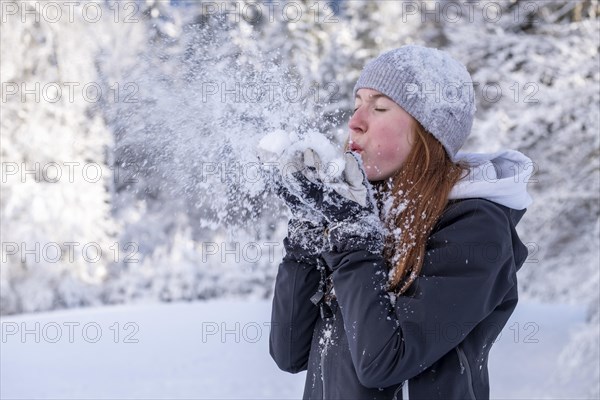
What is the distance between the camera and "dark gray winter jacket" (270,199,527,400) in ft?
4.58

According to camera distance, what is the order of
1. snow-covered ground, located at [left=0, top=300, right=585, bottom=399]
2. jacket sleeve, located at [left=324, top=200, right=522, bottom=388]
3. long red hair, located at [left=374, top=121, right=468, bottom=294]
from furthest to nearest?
snow-covered ground, located at [left=0, top=300, right=585, bottom=399] < long red hair, located at [left=374, top=121, right=468, bottom=294] < jacket sleeve, located at [left=324, top=200, right=522, bottom=388]

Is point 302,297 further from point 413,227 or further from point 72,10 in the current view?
point 72,10

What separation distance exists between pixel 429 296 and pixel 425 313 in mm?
40

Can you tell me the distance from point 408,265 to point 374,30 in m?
12.2

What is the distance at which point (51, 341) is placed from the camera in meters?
7.60

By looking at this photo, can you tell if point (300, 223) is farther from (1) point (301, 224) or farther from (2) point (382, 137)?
(2) point (382, 137)

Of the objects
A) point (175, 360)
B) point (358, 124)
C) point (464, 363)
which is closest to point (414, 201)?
point (358, 124)

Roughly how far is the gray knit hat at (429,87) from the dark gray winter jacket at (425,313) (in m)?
0.24

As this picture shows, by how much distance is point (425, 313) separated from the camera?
140 cm

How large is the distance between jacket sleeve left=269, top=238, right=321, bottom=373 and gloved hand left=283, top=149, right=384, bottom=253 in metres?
0.16

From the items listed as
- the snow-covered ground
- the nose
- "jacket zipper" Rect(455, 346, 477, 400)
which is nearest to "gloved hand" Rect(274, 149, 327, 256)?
the nose

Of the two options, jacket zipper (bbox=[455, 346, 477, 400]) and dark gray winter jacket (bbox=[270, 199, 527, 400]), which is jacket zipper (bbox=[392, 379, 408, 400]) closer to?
dark gray winter jacket (bbox=[270, 199, 527, 400])

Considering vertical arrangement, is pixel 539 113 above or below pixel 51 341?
above

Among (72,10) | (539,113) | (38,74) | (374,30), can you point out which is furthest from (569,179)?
(38,74)
